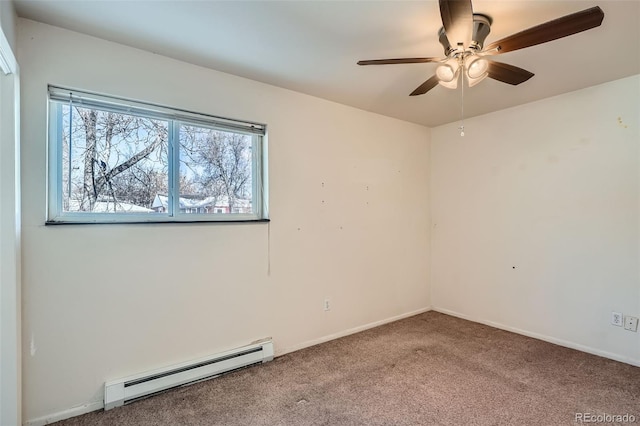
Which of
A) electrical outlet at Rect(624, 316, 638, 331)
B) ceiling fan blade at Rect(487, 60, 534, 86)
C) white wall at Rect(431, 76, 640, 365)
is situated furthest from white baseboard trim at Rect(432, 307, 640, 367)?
ceiling fan blade at Rect(487, 60, 534, 86)

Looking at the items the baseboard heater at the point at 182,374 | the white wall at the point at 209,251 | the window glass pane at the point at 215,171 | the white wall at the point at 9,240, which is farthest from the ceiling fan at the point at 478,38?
the baseboard heater at the point at 182,374

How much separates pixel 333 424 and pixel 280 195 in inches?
68.2

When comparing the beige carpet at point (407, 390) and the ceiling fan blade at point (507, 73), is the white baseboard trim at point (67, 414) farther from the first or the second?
the ceiling fan blade at point (507, 73)

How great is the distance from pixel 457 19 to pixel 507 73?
2.39ft

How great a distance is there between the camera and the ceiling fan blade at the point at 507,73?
184cm

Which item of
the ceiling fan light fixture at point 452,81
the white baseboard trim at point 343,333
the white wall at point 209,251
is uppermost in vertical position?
the ceiling fan light fixture at point 452,81

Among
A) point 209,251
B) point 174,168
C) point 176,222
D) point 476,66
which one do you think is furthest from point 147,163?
point 476,66

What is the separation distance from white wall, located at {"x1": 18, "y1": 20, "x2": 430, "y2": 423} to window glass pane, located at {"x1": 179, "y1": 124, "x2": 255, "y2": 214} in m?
0.18

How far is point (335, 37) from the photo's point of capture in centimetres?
200

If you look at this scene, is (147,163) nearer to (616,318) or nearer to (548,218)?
(548,218)

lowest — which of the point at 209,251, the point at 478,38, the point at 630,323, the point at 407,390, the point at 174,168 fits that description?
the point at 407,390

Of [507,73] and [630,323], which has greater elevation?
[507,73]

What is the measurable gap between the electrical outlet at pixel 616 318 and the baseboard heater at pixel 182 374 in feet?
9.42

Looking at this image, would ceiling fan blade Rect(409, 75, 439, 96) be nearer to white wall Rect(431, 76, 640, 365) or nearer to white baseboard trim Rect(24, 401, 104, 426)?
white wall Rect(431, 76, 640, 365)
